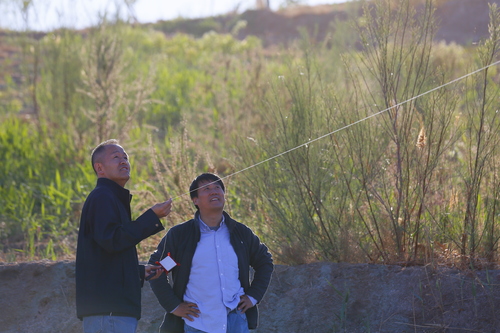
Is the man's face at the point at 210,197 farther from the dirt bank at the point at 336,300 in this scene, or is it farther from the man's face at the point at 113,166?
the dirt bank at the point at 336,300

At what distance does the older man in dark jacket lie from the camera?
339 centimetres

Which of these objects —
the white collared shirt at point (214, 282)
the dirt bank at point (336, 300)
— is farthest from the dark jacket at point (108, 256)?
the dirt bank at point (336, 300)

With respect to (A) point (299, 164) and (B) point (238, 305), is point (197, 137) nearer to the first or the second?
(A) point (299, 164)

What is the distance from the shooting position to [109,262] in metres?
3.47

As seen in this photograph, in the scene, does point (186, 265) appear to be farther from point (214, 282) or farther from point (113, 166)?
point (113, 166)

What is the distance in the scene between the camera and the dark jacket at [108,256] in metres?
3.39

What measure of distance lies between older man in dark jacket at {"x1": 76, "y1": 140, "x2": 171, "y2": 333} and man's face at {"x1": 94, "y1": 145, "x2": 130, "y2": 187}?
0.08m

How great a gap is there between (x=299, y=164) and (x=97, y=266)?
8.76 feet

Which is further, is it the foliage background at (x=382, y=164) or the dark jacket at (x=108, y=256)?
the foliage background at (x=382, y=164)

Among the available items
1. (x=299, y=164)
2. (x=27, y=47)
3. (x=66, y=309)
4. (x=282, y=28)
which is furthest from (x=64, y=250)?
(x=282, y=28)

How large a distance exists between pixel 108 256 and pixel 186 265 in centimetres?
45

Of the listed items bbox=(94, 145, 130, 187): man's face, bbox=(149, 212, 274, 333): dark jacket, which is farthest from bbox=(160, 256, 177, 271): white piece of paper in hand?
bbox=(94, 145, 130, 187): man's face

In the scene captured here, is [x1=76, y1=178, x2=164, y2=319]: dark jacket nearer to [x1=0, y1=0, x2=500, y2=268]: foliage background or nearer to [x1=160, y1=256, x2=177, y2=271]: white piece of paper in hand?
[x1=160, y1=256, x2=177, y2=271]: white piece of paper in hand

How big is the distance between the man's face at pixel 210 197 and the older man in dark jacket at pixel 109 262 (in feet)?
1.02
